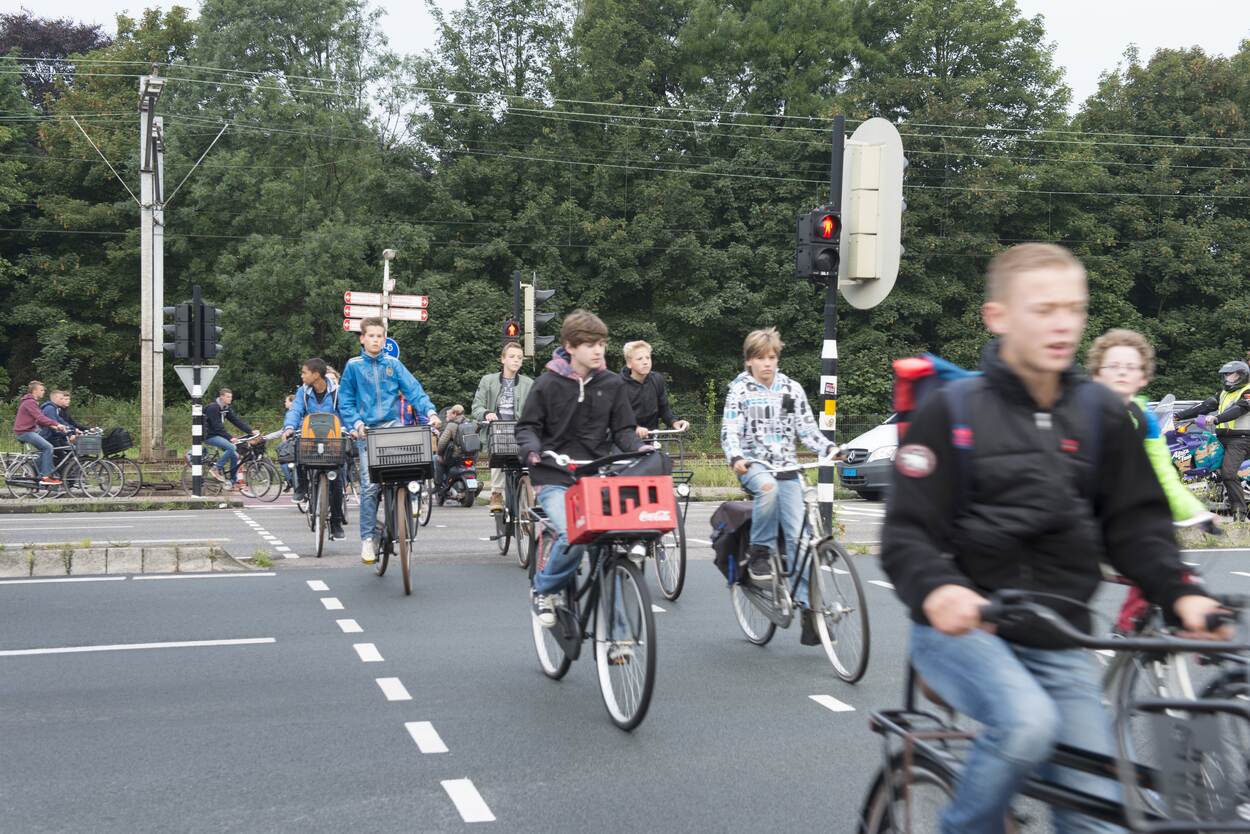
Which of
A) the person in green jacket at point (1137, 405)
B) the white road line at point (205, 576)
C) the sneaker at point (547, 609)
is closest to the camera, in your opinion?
the person in green jacket at point (1137, 405)

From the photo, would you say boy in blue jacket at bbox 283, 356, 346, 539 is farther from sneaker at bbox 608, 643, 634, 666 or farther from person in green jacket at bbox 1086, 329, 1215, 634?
person in green jacket at bbox 1086, 329, 1215, 634

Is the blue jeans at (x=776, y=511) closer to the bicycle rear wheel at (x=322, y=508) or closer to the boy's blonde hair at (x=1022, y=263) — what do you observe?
the boy's blonde hair at (x=1022, y=263)

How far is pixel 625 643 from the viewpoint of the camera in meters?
5.74

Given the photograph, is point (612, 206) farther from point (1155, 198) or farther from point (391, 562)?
point (391, 562)

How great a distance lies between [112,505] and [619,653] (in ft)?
50.5

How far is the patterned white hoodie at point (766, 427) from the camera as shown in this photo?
7.49 m

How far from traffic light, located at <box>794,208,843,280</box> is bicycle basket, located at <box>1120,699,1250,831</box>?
900 cm

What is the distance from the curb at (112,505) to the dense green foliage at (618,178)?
21588mm

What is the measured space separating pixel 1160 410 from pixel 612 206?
106 ft

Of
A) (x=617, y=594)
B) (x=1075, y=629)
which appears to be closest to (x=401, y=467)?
(x=617, y=594)

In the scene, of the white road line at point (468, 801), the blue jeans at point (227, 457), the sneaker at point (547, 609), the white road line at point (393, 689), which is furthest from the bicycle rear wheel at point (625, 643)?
the blue jeans at point (227, 457)

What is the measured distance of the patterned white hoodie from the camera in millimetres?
7492

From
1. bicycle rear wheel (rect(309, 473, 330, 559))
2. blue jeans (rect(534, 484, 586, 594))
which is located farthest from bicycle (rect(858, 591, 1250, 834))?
bicycle rear wheel (rect(309, 473, 330, 559))

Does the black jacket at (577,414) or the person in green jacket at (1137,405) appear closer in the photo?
the person in green jacket at (1137,405)
